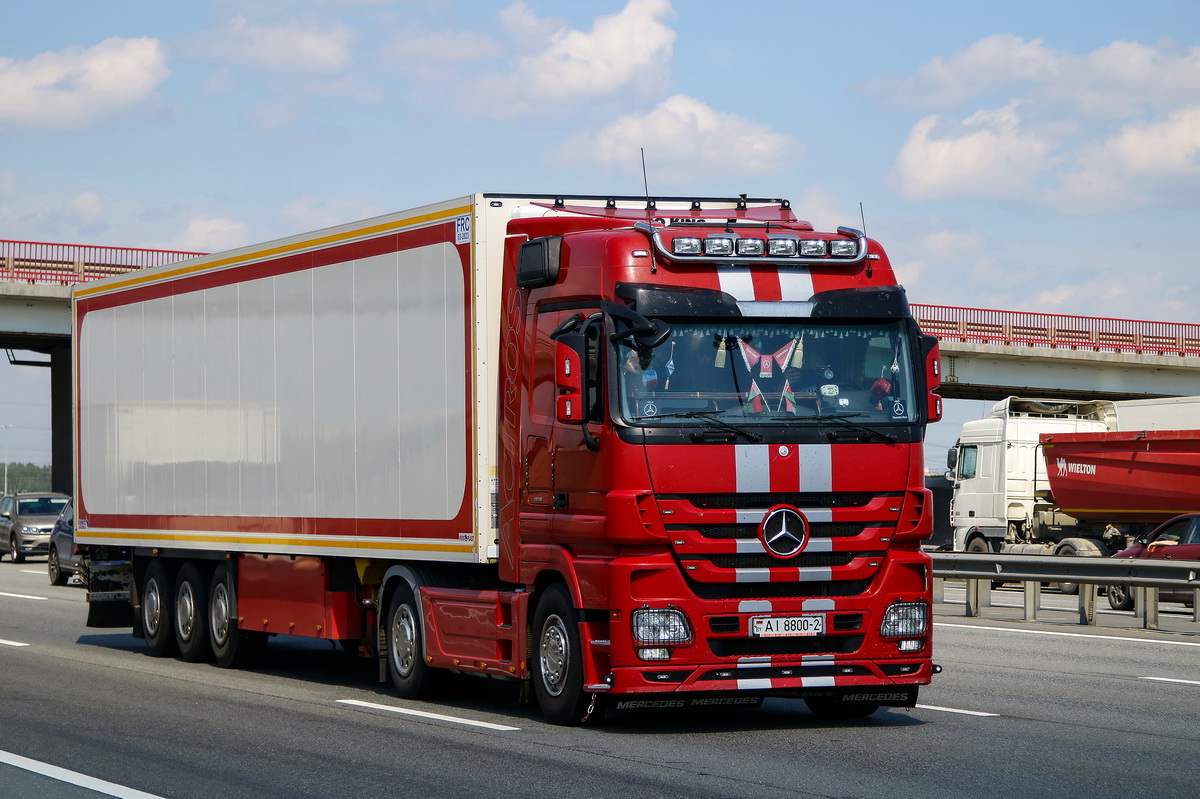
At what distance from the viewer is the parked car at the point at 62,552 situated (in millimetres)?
30156

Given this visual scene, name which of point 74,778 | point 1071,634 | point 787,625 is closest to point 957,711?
point 787,625

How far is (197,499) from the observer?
16.0 meters

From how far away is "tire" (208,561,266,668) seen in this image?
1574cm

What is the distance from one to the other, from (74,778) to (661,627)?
3544 millimetres

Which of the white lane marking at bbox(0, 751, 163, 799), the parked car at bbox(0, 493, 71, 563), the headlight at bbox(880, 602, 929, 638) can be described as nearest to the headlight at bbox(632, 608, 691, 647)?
the headlight at bbox(880, 602, 929, 638)

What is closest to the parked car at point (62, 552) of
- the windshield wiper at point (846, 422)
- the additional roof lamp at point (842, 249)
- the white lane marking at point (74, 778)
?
the white lane marking at point (74, 778)

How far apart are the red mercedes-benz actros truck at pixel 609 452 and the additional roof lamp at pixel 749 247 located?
0.02 meters

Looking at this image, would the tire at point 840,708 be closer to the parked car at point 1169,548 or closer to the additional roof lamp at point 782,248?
the additional roof lamp at point 782,248

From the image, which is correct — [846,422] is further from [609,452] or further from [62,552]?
[62,552]

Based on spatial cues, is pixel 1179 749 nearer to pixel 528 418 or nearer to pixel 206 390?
pixel 528 418

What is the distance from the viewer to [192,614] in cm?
1658

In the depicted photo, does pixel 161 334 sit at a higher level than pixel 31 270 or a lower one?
lower

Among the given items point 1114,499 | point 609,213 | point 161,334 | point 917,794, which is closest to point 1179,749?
point 917,794

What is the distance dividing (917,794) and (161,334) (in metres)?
11.0
